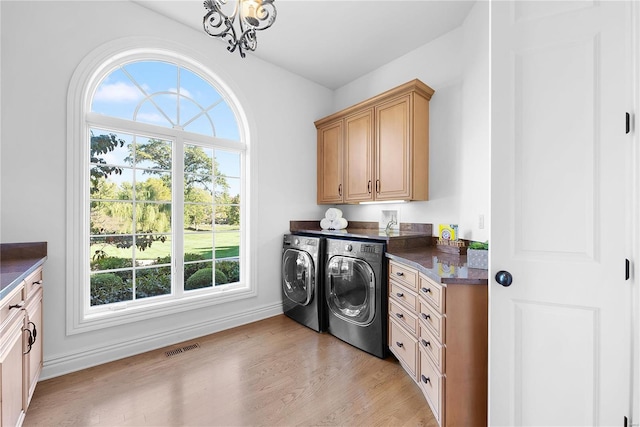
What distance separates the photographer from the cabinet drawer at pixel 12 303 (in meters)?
1.11

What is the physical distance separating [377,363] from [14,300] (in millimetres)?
2254

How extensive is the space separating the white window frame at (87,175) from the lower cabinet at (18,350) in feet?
1.22

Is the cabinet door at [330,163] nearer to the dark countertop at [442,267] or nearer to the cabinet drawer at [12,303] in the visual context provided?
the dark countertop at [442,267]

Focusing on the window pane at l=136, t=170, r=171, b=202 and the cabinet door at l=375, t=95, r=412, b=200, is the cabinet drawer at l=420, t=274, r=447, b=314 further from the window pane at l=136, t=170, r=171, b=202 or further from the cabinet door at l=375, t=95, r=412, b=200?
the window pane at l=136, t=170, r=171, b=202

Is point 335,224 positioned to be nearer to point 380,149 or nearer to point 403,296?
point 380,149

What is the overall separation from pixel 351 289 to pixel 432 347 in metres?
0.93

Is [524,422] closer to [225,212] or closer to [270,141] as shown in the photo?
[225,212]

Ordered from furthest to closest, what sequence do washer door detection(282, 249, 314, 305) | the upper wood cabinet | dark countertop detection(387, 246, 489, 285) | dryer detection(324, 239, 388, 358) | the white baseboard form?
washer door detection(282, 249, 314, 305) → the upper wood cabinet → dryer detection(324, 239, 388, 358) → the white baseboard → dark countertop detection(387, 246, 489, 285)

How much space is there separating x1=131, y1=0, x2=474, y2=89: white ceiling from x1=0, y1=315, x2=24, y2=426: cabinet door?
2.58 metres

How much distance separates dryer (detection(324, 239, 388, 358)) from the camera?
86.4 inches

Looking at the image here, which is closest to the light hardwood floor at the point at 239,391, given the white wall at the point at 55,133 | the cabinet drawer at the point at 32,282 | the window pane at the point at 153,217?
the white wall at the point at 55,133

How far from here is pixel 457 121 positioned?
2443 mm

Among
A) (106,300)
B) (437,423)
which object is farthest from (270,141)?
(437,423)

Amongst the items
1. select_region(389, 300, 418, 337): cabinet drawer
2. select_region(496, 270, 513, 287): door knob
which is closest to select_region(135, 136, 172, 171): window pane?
select_region(389, 300, 418, 337): cabinet drawer
